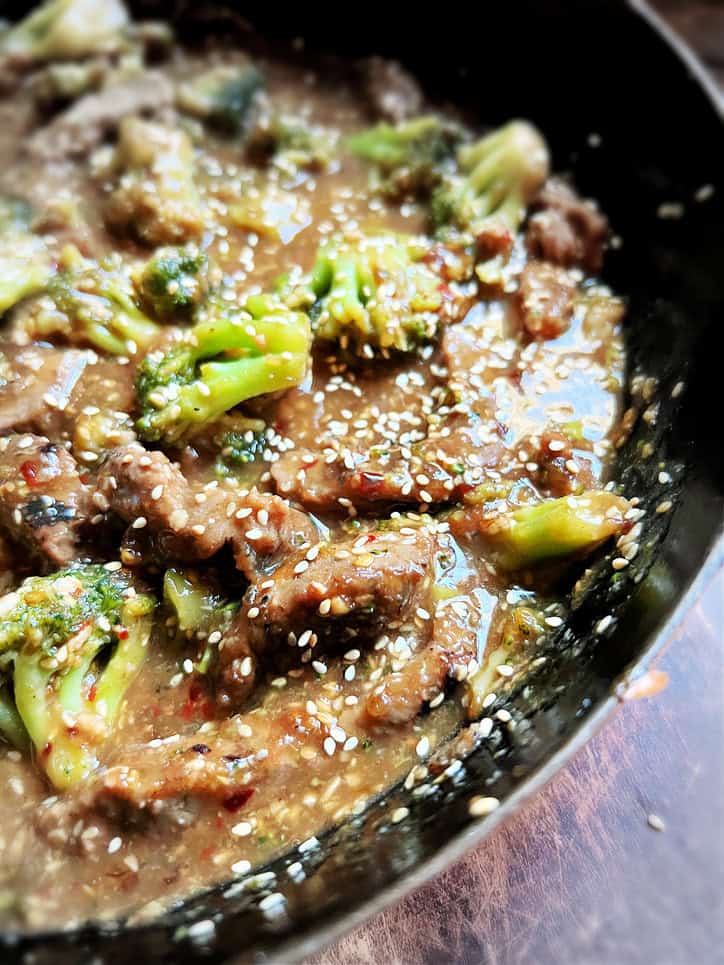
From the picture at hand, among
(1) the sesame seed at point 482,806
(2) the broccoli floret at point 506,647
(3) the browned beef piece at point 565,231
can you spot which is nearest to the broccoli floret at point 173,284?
(3) the browned beef piece at point 565,231

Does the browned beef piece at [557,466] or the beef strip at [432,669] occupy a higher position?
the browned beef piece at [557,466]

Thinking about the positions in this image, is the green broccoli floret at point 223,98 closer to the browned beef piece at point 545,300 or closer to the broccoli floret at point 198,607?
the browned beef piece at point 545,300

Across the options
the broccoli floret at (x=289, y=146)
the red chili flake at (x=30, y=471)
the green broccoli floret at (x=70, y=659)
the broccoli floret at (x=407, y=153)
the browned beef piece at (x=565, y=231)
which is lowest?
the green broccoli floret at (x=70, y=659)

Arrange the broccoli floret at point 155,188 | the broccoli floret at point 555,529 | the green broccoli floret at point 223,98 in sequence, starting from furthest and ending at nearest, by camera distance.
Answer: the green broccoli floret at point 223,98 < the broccoli floret at point 155,188 < the broccoli floret at point 555,529

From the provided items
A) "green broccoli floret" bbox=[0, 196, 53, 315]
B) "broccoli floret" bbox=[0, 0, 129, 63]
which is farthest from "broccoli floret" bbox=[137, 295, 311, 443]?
"broccoli floret" bbox=[0, 0, 129, 63]

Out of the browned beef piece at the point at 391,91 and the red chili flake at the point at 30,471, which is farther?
the browned beef piece at the point at 391,91

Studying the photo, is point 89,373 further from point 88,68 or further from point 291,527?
point 88,68

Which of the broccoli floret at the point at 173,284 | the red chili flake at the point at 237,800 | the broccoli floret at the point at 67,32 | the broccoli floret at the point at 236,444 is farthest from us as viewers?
the broccoli floret at the point at 67,32
